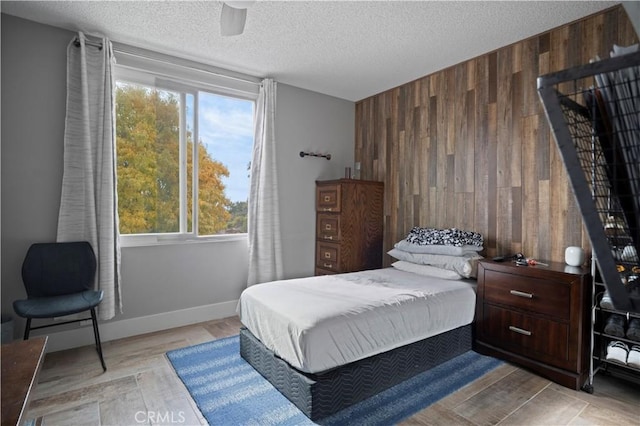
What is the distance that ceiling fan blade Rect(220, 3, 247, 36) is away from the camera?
2.01 m

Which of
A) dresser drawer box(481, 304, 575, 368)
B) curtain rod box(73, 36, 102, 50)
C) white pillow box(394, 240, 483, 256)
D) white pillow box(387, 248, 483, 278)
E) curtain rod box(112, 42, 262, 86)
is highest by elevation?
curtain rod box(112, 42, 262, 86)

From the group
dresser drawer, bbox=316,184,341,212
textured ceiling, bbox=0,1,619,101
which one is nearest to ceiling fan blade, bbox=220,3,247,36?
textured ceiling, bbox=0,1,619,101

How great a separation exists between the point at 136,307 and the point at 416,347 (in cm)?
252

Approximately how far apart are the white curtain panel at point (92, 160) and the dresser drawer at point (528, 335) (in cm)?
315

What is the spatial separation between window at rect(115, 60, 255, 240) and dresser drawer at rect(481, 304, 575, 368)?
2.63 meters

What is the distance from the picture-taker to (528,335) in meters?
2.44

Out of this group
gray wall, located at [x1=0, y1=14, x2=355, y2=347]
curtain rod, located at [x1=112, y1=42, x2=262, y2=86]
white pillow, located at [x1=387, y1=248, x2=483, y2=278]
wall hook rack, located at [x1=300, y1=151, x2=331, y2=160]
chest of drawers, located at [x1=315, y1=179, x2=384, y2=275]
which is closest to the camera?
gray wall, located at [x1=0, y1=14, x2=355, y2=347]

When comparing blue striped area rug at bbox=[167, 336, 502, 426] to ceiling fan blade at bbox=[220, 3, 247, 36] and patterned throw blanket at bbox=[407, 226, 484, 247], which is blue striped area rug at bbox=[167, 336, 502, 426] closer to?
patterned throw blanket at bbox=[407, 226, 484, 247]

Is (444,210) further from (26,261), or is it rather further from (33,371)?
(26,261)

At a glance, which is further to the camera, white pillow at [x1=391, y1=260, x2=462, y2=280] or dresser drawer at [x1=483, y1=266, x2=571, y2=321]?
white pillow at [x1=391, y1=260, x2=462, y2=280]

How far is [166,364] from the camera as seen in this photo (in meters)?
2.54

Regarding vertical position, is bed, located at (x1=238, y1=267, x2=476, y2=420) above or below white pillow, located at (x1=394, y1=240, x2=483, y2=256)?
below

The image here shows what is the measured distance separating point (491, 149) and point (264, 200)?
7.63ft

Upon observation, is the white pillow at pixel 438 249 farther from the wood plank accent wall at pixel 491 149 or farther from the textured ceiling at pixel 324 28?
the textured ceiling at pixel 324 28
